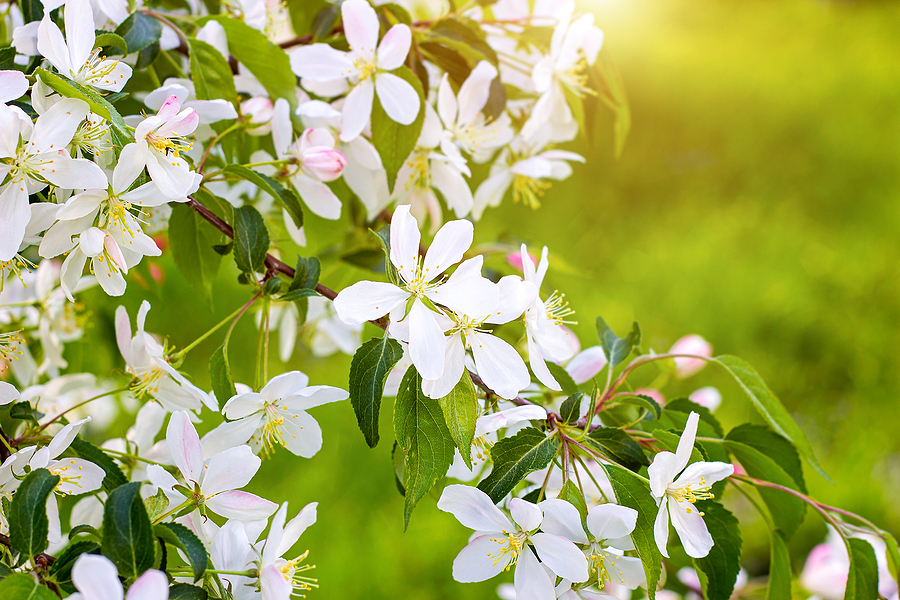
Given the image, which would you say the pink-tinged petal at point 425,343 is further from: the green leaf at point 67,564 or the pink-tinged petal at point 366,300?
the green leaf at point 67,564

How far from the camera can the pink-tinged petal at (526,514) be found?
402mm

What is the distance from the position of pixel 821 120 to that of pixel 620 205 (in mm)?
1091

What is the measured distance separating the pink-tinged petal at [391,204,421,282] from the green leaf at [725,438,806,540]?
275mm

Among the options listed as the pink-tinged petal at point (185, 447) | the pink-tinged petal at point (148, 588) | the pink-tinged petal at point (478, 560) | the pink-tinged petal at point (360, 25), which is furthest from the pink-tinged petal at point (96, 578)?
the pink-tinged petal at point (360, 25)

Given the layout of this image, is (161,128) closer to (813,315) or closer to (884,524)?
(884,524)

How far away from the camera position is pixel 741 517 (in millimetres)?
1782

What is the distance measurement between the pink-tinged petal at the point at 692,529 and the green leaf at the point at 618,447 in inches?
1.4

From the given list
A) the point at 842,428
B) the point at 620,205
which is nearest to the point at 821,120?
the point at 620,205

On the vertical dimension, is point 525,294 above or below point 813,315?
above

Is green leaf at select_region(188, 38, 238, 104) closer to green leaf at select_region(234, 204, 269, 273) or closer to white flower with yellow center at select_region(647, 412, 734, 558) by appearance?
green leaf at select_region(234, 204, 269, 273)

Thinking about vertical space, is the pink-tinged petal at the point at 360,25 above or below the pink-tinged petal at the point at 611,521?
above

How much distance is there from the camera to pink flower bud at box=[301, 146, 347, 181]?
54cm

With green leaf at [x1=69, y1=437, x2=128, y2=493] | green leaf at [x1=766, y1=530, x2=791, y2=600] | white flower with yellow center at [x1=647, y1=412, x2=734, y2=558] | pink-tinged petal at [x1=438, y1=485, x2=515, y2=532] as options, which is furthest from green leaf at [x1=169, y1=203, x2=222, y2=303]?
green leaf at [x1=766, y1=530, x2=791, y2=600]

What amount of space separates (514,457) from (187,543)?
0.63ft
